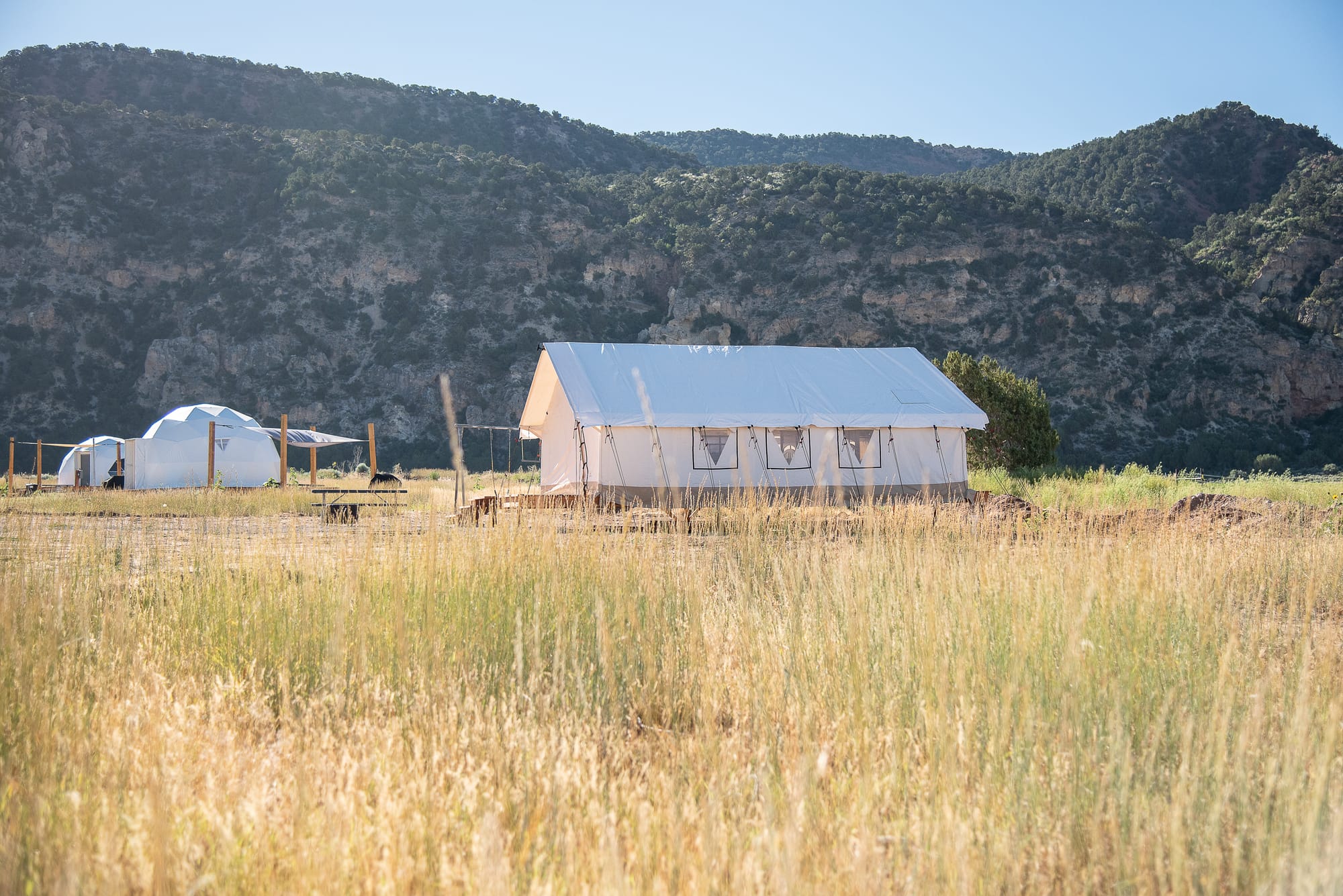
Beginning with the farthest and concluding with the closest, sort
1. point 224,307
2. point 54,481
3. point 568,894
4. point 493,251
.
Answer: point 493,251 < point 224,307 < point 54,481 < point 568,894

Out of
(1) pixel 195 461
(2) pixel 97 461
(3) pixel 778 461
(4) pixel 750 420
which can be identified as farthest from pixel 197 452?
(3) pixel 778 461

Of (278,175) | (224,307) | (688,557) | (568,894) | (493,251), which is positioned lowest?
(568,894)

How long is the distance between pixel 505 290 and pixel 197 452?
2055 cm

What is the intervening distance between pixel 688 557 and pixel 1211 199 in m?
56.4

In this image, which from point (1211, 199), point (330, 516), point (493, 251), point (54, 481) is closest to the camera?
point (330, 516)

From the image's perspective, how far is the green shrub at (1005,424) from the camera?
23438mm

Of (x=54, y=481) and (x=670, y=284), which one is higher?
(x=670, y=284)

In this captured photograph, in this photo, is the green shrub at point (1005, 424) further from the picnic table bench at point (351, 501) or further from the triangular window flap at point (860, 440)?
the picnic table bench at point (351, 501)

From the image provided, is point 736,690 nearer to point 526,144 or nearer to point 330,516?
point 330,516

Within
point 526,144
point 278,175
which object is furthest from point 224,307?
point 526,144

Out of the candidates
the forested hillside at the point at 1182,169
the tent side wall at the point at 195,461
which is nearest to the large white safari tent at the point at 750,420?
the tent side wall at the point at 195,461

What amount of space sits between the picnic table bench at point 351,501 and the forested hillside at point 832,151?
60.8 meters

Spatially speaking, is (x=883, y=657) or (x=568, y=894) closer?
(x=568, y=894)

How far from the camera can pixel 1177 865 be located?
182cm
